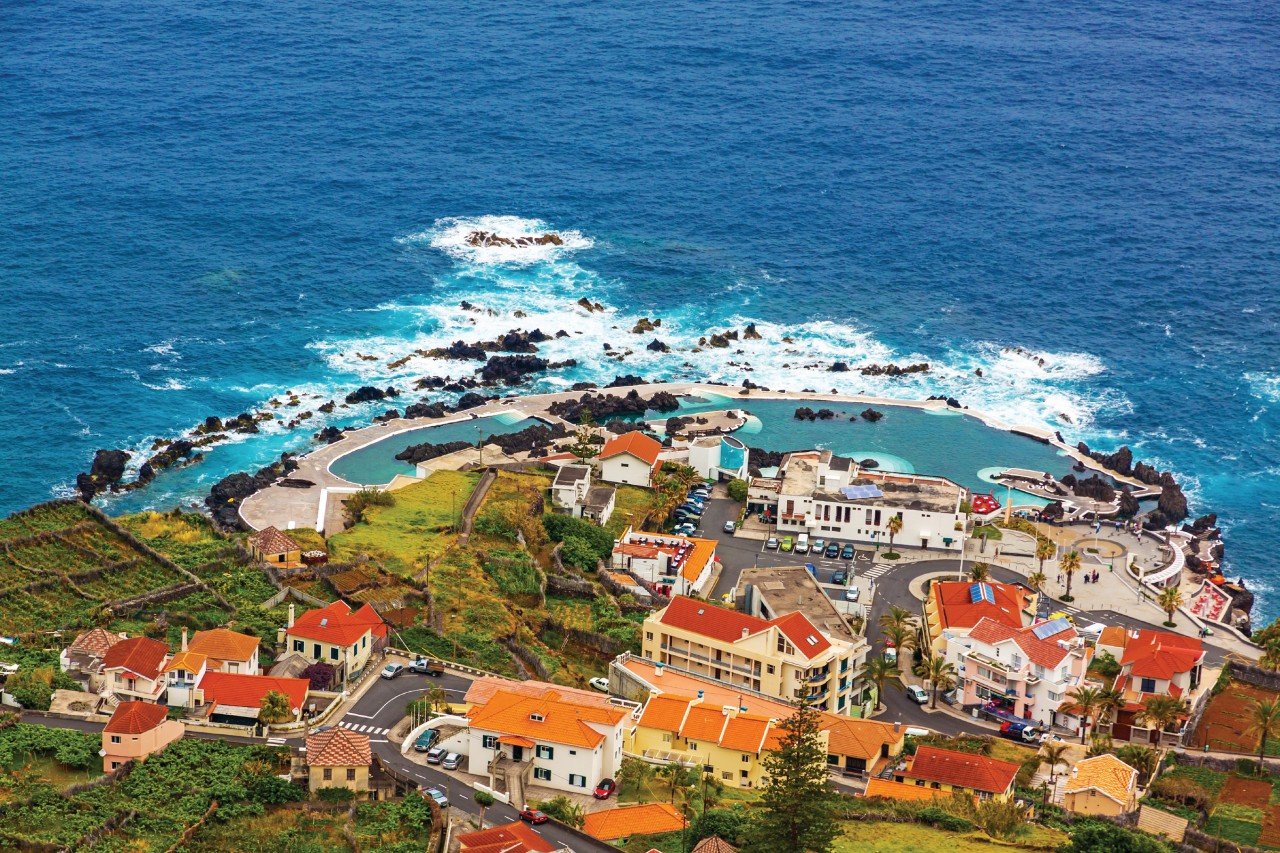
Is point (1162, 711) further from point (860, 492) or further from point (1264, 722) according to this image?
point (860, 492)

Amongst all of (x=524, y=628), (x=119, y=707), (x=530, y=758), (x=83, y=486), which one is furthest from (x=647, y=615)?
(x=83, y=486)

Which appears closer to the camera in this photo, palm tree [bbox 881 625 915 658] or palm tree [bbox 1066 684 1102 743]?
palm tree [bbox 1066 684 1102 743]

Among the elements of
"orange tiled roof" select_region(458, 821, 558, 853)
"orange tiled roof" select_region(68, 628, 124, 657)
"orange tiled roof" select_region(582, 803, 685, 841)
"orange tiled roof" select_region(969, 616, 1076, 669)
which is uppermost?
"orange tiled roof" select_region(458, 821, 558, 853)

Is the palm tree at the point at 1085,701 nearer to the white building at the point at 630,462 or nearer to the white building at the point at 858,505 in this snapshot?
the white building at the point at 858,505

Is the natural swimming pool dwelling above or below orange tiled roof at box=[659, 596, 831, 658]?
below

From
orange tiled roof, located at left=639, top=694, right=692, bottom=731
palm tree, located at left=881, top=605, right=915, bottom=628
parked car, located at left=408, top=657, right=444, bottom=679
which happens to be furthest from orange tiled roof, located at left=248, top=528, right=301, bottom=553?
palm tree, located at left=881, top=605, right=915, bottom=628

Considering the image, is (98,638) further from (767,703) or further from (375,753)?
(767,703)

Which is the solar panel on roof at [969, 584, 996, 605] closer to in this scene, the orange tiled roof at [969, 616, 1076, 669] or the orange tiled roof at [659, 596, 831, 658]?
the orange tiled roof at [969, 616, 1076, 669]

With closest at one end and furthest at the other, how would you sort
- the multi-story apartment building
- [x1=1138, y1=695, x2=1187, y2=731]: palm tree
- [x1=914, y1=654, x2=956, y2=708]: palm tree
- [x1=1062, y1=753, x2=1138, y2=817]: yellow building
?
[x1=1062, y1=753, x2=1138, y2=817]: yellow building → [x1=1138, y1=695, x2=1187, y2=731]: palm tree → [x1=914, y1=654, x2=956, y2=708]: palm tree → the multi-story apartment building
